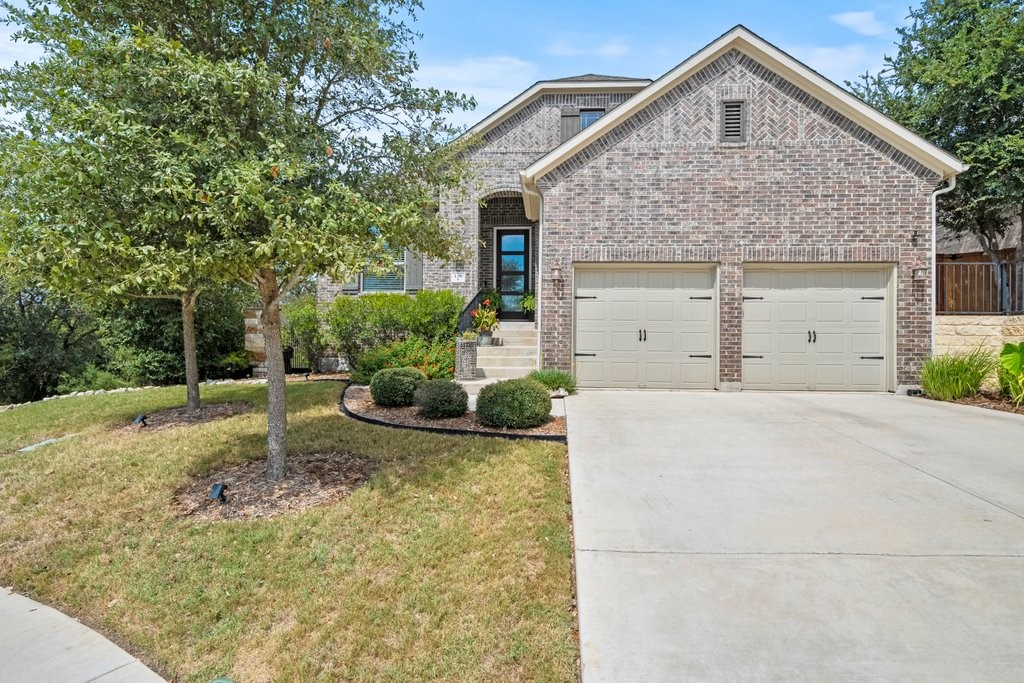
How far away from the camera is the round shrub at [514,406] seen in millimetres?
6578

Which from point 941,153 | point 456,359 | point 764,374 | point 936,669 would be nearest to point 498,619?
point 936,669

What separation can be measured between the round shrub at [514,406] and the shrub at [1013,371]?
7675 mm

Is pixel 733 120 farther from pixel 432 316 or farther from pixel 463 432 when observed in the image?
pixel 463 432

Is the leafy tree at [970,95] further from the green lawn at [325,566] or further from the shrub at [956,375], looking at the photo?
the green lawn at [325,566]

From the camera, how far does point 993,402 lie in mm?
8750

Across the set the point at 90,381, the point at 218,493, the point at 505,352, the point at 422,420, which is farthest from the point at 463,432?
the point at 90,381

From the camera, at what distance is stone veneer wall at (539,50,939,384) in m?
9.34

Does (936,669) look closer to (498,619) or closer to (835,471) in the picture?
(498,619)

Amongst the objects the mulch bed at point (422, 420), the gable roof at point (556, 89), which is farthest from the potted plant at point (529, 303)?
the mulch bed at point (422, 420)

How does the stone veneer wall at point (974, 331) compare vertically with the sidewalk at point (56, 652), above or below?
above

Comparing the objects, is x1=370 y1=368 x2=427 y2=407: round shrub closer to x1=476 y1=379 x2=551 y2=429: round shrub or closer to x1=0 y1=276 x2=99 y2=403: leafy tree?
x1=476 y1=379 x2=551 y2=429: round shrub

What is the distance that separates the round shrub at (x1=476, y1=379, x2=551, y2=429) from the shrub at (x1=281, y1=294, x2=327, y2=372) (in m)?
6.65

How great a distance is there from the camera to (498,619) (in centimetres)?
299

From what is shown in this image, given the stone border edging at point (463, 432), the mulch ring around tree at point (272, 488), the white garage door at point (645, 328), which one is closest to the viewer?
the mulch ring around tree at point (272, 488)
